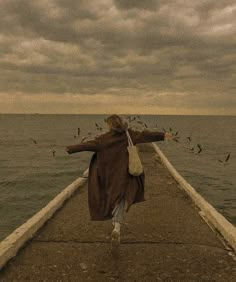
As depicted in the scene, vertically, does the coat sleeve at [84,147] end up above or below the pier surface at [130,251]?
above

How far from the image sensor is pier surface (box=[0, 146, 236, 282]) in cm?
519

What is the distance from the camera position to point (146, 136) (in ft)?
19.2

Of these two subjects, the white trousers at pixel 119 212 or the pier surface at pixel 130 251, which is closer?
the pier surface at pixel 130 251

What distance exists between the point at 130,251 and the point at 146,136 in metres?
1.81

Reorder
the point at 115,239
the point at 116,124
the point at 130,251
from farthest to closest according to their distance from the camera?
the point at 130,251
the point at 116,124
the point at 115,239

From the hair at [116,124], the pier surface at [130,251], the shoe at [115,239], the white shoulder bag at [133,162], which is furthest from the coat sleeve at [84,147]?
the pier surface at [130,251]

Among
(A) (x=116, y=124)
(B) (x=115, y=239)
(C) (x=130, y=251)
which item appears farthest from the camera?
(C) (x=130, y=251)

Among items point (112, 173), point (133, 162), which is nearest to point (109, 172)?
point (112, 173)

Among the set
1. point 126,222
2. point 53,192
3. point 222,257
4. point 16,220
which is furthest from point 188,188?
point 53,192

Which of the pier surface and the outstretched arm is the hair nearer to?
the outstretched arm

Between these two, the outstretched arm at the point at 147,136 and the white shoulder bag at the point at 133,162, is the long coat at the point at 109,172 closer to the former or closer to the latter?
the outstretched arm at the point at 147,136

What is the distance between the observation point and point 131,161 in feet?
18.9

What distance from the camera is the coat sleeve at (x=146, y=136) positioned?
19.1 feet

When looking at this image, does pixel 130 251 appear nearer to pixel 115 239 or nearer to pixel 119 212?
pixel 115 239
